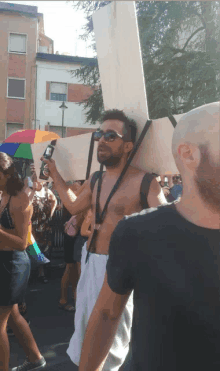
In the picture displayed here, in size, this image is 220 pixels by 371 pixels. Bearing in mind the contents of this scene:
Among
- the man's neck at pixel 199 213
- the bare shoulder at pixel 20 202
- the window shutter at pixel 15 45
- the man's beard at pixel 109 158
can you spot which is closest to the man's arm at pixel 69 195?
the man's beard at pixel 109 158

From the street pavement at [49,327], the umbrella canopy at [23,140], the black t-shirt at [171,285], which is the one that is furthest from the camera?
the umbrella canopy at [23,140]

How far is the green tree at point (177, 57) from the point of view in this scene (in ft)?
42.8

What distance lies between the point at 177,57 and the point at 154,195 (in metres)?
12.7

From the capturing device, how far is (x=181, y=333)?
3.25ft

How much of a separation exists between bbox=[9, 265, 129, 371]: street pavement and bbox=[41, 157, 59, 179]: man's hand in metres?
1.34

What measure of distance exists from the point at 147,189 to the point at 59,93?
24247 mm

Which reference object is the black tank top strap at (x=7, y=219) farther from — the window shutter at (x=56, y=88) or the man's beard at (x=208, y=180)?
the window shutter at (x=56, y=88)

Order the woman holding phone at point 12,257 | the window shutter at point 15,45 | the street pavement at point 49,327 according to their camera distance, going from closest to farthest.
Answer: the woman holding phone at point 12,257, the street pavement at point 49,327, the window shutter at point 15,45

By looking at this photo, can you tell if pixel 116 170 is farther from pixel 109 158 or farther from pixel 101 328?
pixel 101 328

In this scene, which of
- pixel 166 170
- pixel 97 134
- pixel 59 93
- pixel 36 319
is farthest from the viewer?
pixel 59 93

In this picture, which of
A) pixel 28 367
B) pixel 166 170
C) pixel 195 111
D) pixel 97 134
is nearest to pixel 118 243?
pixel 195 111

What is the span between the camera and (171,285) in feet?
3.27

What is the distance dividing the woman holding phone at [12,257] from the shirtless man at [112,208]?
0.65 m

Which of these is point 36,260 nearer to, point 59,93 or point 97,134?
point 97,134
